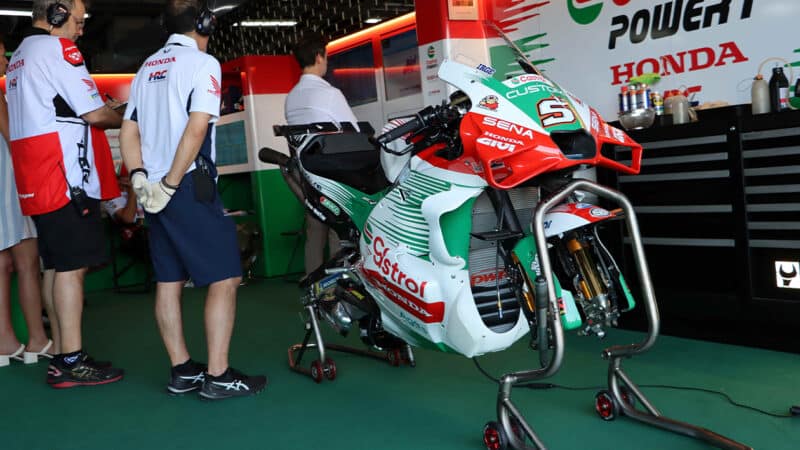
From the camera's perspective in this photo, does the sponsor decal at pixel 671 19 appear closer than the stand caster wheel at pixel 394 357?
No

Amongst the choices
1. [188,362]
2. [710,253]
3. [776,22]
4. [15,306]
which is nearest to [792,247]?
Result: [710,253]

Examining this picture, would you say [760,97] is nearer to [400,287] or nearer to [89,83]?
[400,287]

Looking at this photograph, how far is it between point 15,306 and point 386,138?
325cm

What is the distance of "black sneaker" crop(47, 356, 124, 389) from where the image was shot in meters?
3.45

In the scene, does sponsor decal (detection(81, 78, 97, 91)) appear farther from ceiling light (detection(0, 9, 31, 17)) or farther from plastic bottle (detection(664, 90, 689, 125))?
ceiling light (detection(0, 9, 31, 17))

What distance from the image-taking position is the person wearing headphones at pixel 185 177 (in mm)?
2936

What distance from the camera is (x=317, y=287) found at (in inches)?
126

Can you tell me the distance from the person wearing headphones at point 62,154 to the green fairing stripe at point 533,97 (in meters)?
2.05

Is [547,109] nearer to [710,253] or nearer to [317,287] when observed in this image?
[317,287]

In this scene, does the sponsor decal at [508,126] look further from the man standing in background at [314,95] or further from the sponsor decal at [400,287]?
the man standing in background at [314,95]

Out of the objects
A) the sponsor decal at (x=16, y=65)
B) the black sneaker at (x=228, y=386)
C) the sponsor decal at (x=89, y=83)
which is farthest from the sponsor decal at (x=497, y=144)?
the sponsor decal at (x=16, y=65)

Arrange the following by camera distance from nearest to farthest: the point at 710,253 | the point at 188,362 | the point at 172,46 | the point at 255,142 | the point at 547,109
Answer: the point at 547,109 < the point at 172,46 < the point at 188,362 < the point at 710,253 < the point at 255,142

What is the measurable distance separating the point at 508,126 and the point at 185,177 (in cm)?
148

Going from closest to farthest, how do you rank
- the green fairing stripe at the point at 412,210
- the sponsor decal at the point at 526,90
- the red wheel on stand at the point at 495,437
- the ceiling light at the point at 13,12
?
1. the sponsor decal at the point at 526,90
2. the red wheel on stand at the point at 495,437
3. the green fairing stripe at the point at 412,210
4. the ceiling light at the point at 13,12
